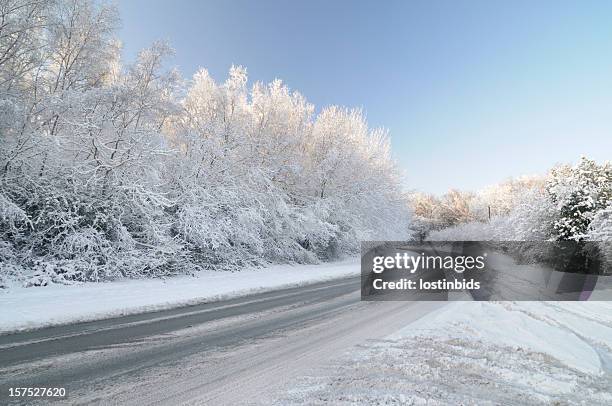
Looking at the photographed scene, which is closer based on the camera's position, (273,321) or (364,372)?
(364,372)

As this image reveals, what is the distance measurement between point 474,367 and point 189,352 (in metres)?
3.99

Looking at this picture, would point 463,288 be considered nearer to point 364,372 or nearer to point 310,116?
point 364,372

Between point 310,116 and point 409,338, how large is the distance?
2426 cm

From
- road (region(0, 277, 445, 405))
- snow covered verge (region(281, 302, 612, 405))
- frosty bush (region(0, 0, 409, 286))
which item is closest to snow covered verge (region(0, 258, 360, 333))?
road (region(0, 277, 445, 405))

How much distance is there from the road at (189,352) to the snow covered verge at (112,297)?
0.71 m

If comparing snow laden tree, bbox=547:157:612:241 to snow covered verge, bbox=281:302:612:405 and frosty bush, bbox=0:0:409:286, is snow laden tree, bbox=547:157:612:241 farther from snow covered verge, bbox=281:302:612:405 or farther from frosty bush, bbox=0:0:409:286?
frosty bush, bbox=0:0:409:286

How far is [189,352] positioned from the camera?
5.29m

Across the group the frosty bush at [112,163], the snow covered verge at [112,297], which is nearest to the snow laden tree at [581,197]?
the snow covered verge at [112,297]

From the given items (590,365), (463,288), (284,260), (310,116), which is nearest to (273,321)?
(590,365)

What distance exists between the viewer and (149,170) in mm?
14594

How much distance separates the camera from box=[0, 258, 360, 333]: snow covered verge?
7469mm

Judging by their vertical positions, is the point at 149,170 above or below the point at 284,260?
above

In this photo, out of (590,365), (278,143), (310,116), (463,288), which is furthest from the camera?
(310,116)

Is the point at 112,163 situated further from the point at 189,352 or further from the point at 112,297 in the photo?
the point at 189,352
